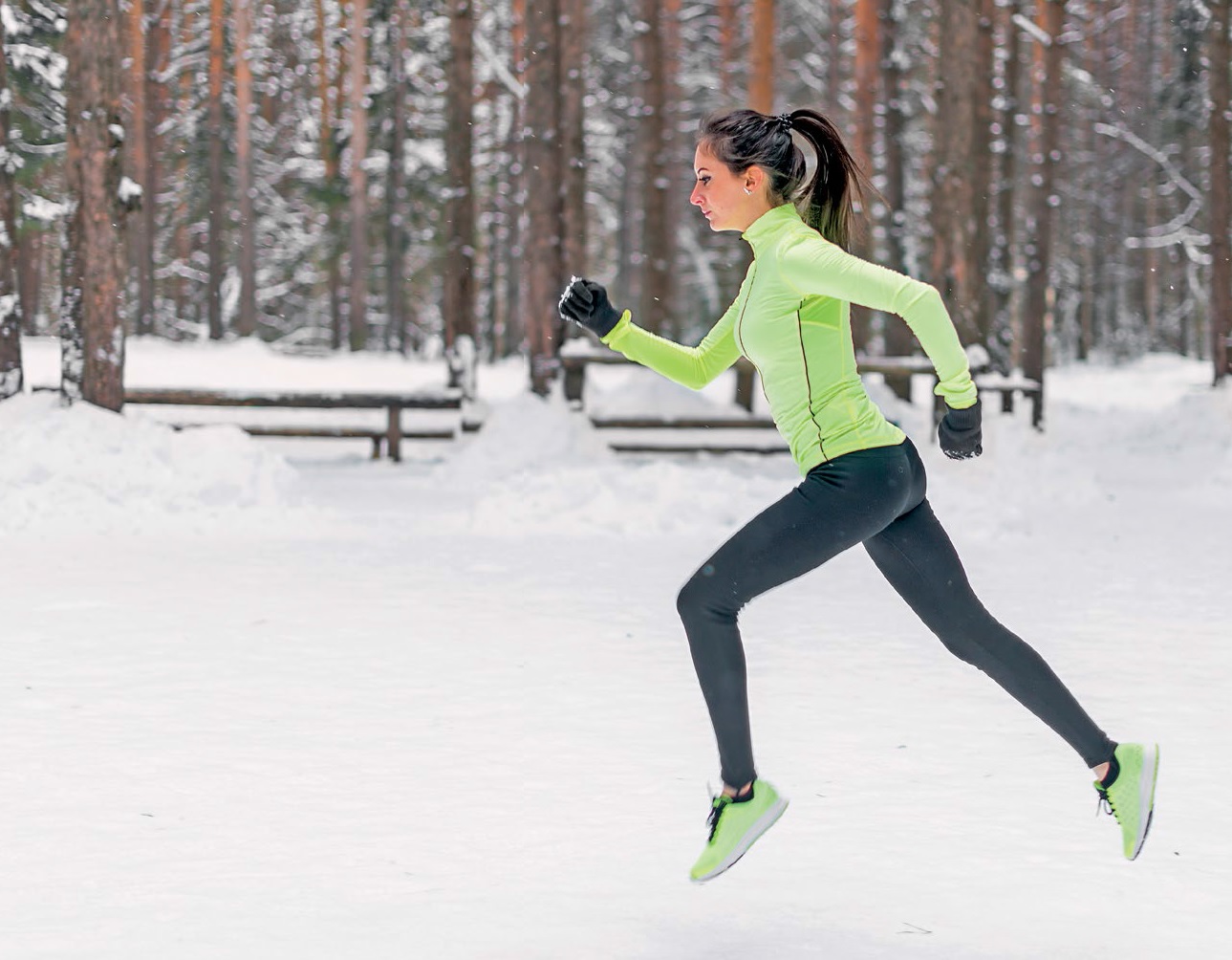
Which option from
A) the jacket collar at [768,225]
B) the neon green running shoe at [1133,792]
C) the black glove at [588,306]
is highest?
the jacket collar at [768,225]

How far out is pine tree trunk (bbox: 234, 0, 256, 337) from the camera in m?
34.2

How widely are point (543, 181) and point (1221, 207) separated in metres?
10.9

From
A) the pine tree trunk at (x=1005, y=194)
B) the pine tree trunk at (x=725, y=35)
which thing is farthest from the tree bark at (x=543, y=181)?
the pine tree trunk at (x=725, y=35)

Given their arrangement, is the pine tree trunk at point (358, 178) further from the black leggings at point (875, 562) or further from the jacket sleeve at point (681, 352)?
the black leggings at point (875, 562)

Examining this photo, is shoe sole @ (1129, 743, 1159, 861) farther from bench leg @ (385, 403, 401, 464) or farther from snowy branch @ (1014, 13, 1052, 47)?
snowy branch @ (1014, 13, 1052, 47)

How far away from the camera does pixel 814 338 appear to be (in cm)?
389

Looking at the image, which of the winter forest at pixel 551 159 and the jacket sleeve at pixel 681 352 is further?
the winter forest at pixel 551 159

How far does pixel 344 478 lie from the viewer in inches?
632

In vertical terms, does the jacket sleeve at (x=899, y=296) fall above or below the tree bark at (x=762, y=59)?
below

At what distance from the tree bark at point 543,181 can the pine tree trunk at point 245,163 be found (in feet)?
54.2

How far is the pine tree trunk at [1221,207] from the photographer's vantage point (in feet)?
75.0

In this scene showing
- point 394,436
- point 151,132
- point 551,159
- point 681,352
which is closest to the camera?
point 681,352

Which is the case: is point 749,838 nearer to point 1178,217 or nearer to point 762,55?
point 762,55

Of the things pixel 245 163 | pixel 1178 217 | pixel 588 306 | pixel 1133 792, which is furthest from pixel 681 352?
pixel 1178 217
